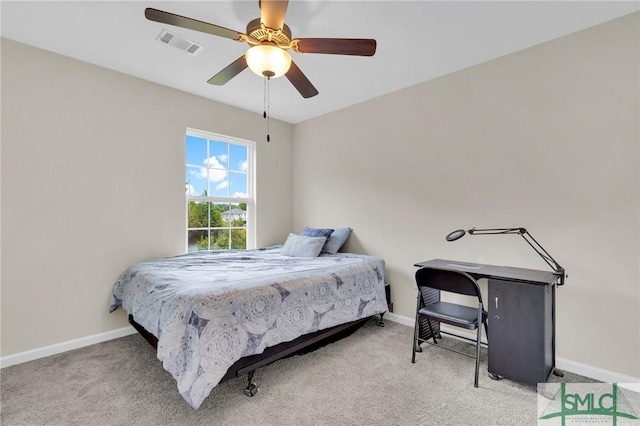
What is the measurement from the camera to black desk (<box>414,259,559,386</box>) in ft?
6.51

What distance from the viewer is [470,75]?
110 inches

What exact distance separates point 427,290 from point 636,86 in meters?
2.05

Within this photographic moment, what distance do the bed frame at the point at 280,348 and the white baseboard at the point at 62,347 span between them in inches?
21.6

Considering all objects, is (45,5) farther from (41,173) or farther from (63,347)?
(63,347)

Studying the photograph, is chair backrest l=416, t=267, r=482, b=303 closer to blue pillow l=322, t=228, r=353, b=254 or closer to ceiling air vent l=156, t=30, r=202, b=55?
blue pillow l=322, t=228, r=353, b=254

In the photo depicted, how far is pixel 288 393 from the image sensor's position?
77.3 inches

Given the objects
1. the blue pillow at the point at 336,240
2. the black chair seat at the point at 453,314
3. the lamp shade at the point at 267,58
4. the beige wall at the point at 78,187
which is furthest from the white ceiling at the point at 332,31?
the black chair seat at the point at 453,314

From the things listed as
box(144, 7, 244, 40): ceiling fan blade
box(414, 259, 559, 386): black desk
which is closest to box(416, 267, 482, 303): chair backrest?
box(414, 259, 559, 386): black desk

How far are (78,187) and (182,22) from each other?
194 cm

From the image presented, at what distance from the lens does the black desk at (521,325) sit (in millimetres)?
1983

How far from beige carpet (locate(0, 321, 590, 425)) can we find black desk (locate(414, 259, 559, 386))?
13 centimetres

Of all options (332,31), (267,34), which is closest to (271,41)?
(267,34)

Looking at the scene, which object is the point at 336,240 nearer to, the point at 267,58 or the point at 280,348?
the point at 280,348

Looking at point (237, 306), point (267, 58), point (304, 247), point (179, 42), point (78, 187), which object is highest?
point (179, 42)
